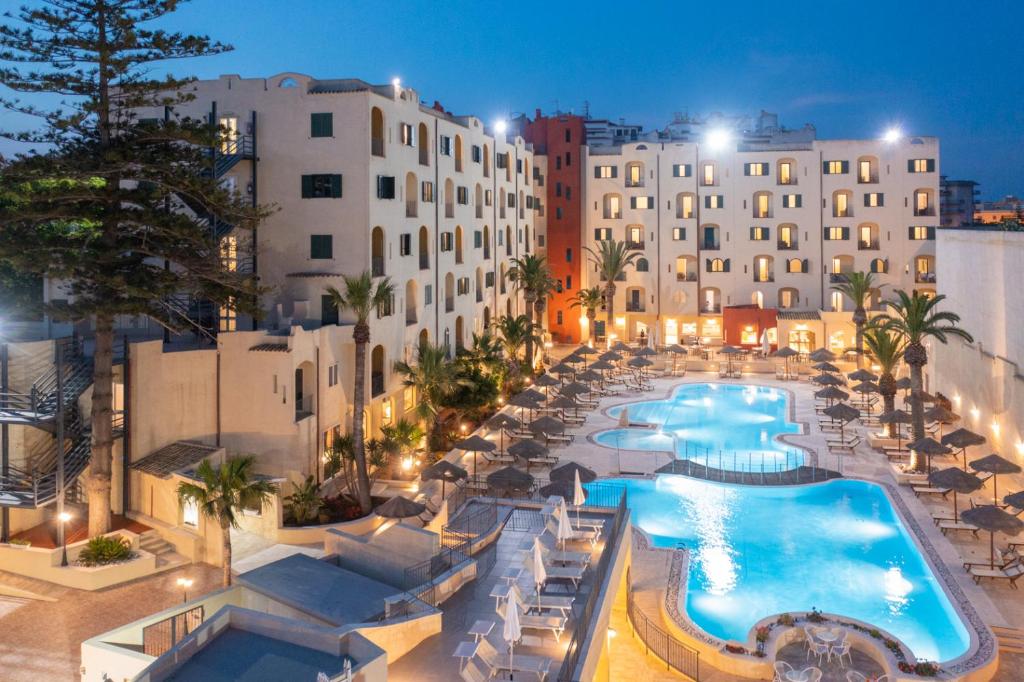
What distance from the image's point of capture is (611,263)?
54531 millimetres

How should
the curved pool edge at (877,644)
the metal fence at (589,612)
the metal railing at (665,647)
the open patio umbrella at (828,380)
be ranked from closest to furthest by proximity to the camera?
the metal fence at (589,612) → the curved pool edge at (877,644) → the metal railing at (665,647) → the open patio umbrella at (828,380)

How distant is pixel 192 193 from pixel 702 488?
58.1ft

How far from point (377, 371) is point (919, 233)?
39.5 meters

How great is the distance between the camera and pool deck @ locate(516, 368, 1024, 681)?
18797 mm

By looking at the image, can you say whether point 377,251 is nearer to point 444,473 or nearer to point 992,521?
point 444,473

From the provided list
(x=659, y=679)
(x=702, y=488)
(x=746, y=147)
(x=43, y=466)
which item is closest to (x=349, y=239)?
(x=43, y=466)

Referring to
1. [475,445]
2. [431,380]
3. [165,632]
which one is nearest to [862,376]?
[475,445]

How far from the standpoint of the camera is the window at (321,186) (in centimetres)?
2881

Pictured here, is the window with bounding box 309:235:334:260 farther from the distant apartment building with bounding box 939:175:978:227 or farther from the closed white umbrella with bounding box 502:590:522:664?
the distant apartment building with bounding box 939:175:978:227

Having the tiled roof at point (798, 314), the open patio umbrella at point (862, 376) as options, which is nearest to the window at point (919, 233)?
the tiled roof at point (798, 314)

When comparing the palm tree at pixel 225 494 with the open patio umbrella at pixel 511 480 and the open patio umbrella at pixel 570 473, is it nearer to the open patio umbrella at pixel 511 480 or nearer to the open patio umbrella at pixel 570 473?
the open patio umbrella at pixel 511 480

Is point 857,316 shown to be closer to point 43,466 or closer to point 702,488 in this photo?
point 702,488

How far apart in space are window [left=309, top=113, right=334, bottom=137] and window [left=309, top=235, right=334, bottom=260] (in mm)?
3404

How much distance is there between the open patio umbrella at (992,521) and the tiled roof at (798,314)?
32.9 metres
